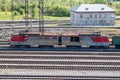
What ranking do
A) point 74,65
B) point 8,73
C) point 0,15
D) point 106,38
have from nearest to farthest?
point 8,73 < point 74,65 < point 106,38 < point 0,15

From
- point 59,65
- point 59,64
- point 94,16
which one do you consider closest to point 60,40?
point 59,64

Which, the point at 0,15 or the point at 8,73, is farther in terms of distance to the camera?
the point at 0,15

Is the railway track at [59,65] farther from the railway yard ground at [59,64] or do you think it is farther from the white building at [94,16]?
the white building at [94,16]

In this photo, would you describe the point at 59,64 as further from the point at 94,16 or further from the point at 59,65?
the point at 94,16

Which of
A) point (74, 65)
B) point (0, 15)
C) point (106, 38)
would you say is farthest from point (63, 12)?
point (74, 65)

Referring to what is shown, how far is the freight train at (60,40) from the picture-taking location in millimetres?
27797

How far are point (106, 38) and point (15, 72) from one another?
37.5 ft

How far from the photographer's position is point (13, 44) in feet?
91.6

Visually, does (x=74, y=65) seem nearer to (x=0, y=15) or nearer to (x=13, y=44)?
(x=13, y=44)

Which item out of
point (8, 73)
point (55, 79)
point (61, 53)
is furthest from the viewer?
point (61, 53)

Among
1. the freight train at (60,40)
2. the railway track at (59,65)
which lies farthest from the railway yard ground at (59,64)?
the freight train at (60,40)

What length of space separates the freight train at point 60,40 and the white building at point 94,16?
2262 centimetres

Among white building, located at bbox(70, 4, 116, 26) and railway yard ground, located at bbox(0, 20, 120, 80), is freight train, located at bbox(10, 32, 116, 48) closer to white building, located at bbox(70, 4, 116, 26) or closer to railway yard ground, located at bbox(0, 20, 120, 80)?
railway yard ground, located at bbox(0, 20, 120, 80)

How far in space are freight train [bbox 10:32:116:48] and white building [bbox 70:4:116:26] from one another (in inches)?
890
